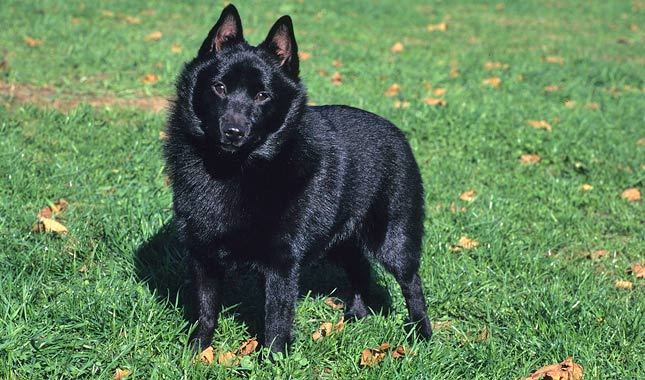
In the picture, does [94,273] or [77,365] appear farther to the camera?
[94,273]

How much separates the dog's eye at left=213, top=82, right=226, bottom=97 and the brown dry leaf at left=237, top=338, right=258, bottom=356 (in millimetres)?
1117

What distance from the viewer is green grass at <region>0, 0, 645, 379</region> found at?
11.6ft

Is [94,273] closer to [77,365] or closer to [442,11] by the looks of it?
[77,365]

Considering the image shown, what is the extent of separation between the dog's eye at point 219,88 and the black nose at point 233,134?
0.21 meters

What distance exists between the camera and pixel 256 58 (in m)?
3.49

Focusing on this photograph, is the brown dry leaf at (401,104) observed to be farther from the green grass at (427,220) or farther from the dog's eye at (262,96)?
Result: the dog's eye at (262,96)

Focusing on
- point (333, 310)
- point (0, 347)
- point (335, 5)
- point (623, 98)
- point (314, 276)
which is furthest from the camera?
point (335, 5)

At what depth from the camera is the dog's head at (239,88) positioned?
11.0 feet

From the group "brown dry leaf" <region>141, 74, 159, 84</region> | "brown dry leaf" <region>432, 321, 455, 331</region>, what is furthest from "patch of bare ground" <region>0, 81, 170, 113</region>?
"brown dry leaf" <region>432, 321, 455, 331</region>

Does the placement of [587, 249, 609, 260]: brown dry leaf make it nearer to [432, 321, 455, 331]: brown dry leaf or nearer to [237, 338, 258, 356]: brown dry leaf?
[432, 321, 455, 331]: brown dry leaf

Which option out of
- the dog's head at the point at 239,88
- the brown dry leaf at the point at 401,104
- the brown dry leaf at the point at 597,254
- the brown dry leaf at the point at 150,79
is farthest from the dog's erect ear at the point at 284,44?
the brown dry leaf at the point at 150,79

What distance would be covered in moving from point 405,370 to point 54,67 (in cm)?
559

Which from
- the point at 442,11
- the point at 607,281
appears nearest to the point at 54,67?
A: the point at 607,281

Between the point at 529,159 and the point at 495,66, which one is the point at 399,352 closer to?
the point at 529,159
